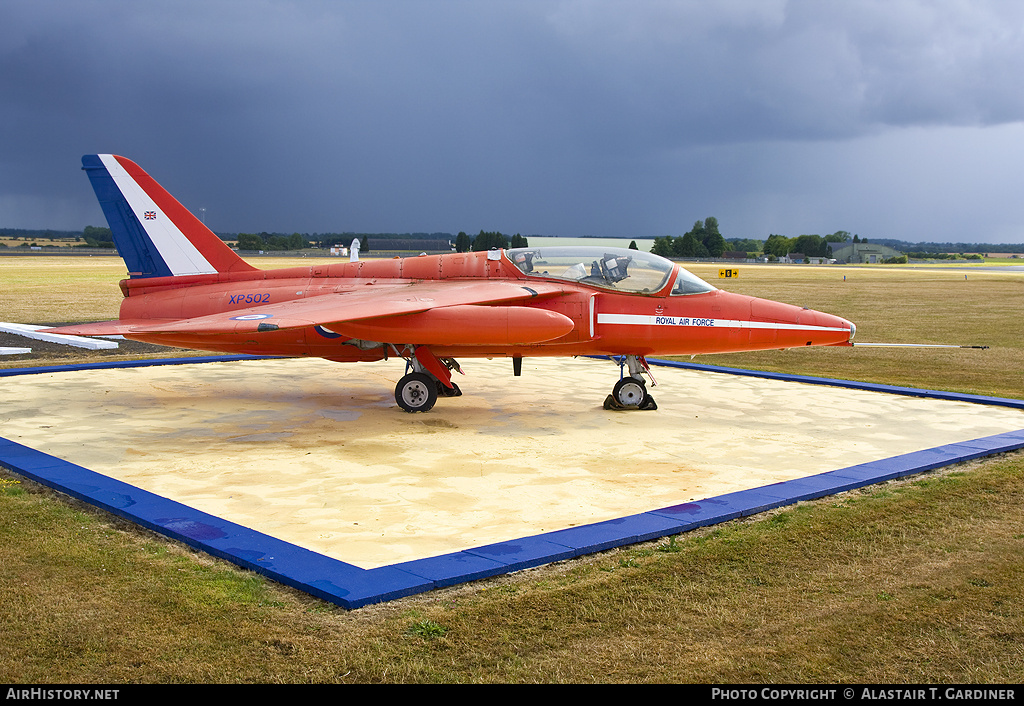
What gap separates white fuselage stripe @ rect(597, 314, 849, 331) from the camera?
499 inches

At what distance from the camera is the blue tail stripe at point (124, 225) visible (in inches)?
547

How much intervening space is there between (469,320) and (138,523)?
17.7ft

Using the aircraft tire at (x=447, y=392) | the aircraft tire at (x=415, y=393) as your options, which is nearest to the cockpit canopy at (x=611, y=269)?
the aircraft tire at (x=415, y=393)

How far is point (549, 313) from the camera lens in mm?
11805

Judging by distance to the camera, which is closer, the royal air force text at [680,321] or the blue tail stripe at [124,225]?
the royal air force text at [680,321]

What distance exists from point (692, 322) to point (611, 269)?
1498mm

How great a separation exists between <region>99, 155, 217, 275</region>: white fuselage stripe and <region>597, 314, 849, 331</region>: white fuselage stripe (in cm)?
699

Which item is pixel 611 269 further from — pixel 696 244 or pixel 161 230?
pixel 696 244

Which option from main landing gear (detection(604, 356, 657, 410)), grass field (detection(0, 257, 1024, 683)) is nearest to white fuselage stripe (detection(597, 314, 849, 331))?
main landing gear (detection(604, 356, 657, 410))

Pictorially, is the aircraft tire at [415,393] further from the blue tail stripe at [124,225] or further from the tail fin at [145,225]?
the blue tail stripe at [124,225]

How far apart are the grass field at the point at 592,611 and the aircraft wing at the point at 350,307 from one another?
3.36m

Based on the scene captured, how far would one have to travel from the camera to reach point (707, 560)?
21.9 ft
